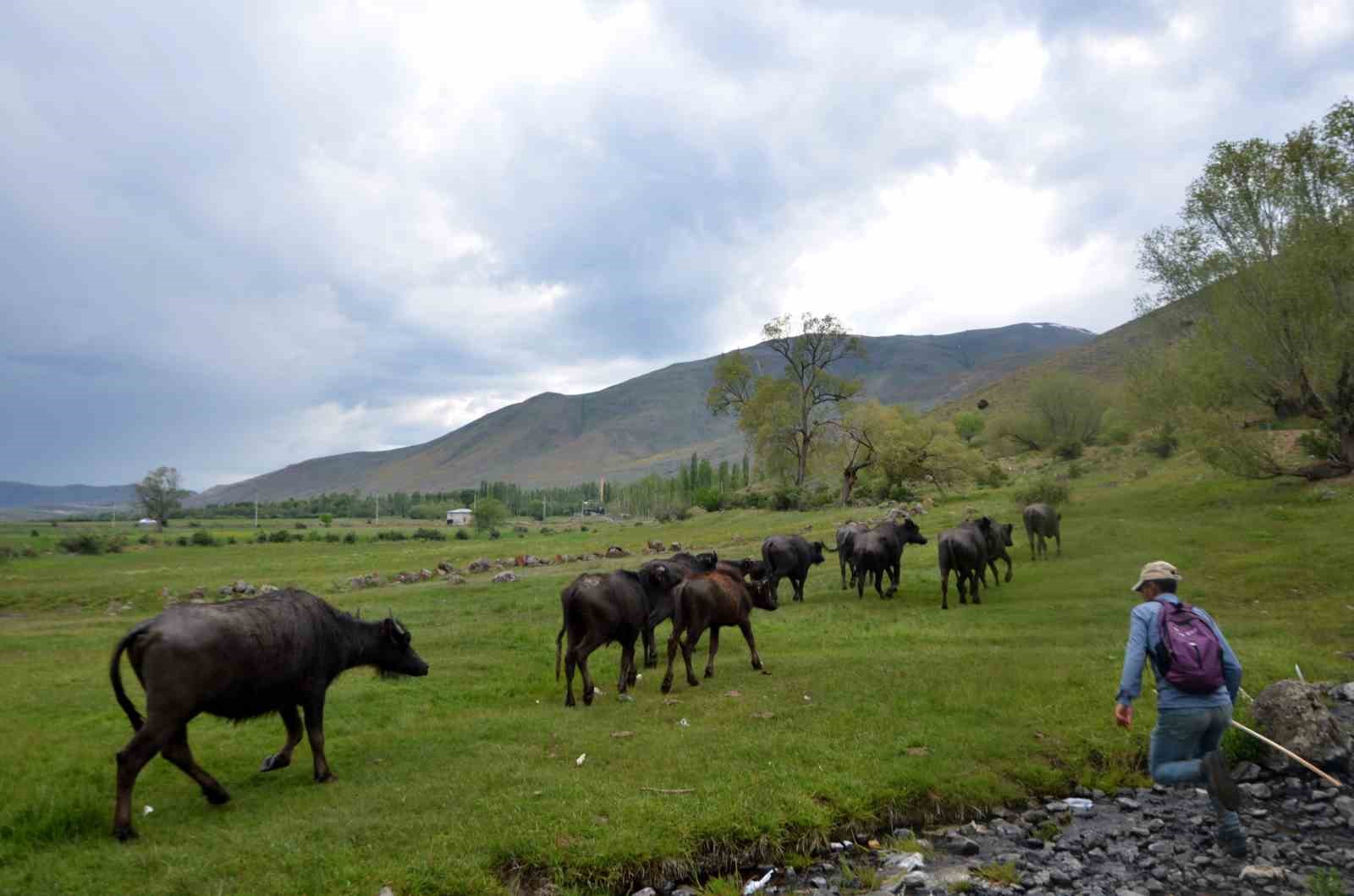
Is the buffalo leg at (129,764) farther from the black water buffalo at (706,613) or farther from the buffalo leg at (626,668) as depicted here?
the black water buffalo at (706,613)

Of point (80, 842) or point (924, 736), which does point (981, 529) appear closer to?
point (924, 736)

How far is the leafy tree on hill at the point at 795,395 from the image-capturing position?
69.4 metres

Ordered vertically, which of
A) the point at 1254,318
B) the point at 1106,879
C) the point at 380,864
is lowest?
the point at 1106,879

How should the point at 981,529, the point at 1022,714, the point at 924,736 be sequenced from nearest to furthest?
→ 1. the point at 924,736
2. the point at 1022,714
3. the point at 981,529

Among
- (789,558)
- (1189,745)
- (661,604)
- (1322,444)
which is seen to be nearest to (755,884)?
(1189,745)

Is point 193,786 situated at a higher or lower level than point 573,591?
lower

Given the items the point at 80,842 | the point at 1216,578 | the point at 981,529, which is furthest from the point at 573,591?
the point at 1216,578

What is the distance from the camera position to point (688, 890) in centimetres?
794

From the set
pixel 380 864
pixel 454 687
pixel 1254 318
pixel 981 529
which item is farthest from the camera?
pixel 1254 318

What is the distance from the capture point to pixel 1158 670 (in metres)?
7.94

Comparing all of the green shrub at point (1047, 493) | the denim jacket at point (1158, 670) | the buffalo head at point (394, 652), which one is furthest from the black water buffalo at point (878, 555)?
the green shrub at point (1047, 493)

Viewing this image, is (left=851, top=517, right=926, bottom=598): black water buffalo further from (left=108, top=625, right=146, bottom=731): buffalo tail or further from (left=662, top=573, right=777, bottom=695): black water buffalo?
(left=108, top=625, right=146, bottom=731): buffalo tail

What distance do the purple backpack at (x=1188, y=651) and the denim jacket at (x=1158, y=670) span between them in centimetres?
5

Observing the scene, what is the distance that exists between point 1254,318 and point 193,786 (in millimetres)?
36728
